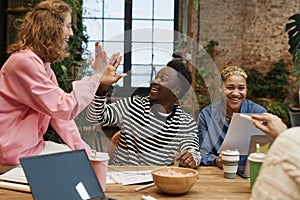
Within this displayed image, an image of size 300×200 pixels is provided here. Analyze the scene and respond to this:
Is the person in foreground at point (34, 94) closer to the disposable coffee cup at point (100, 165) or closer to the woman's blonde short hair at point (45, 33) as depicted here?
the woman's blonde short hair at point (45, 33)

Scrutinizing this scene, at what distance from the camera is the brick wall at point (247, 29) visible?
683cm

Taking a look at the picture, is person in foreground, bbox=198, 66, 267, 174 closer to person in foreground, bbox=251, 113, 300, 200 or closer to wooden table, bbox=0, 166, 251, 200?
wooden table, bbox=0, 166, 251, 200

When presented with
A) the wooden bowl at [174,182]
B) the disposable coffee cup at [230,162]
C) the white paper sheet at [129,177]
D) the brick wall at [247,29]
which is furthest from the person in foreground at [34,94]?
the brick wall at [247,29]

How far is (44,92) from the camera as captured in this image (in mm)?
1680

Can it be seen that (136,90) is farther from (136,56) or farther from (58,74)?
(58,74)

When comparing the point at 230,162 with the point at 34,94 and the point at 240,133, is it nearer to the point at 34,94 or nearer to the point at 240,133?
the point at 240,133

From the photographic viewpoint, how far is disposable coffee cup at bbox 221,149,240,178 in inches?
65.8

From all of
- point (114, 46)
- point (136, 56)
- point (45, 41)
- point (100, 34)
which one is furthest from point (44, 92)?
point (100, 34)

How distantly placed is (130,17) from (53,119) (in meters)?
5.24

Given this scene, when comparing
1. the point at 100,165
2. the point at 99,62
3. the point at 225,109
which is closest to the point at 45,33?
the point at 99,62

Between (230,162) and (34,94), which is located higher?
(34,94)

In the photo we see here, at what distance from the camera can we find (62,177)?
1245 mm

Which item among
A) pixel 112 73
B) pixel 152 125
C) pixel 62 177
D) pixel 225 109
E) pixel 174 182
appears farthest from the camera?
pixel 225 109

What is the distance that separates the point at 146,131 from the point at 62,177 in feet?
3.49
